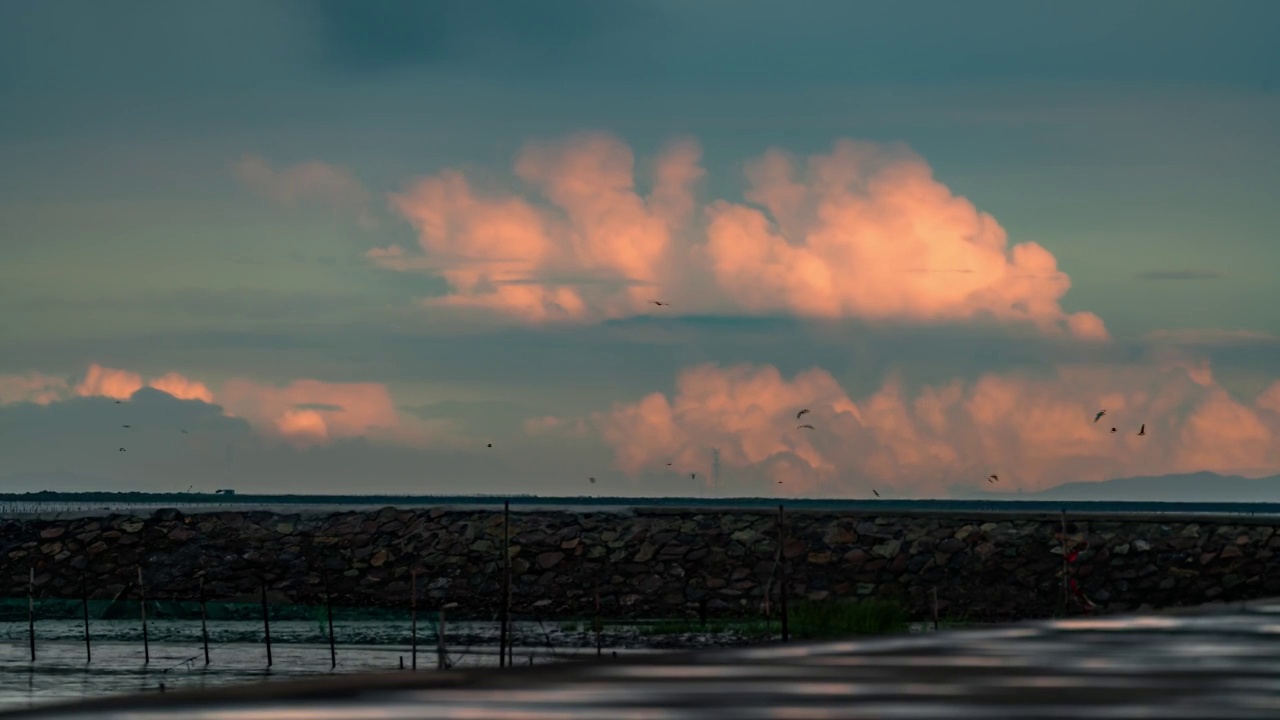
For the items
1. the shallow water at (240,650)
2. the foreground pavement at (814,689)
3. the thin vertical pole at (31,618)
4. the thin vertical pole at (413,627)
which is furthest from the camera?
the thin vertical pole at (31,618)

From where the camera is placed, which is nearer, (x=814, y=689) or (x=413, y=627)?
(x=814, y=689)

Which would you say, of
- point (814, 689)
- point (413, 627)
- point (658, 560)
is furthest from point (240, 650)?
point (814, 689)

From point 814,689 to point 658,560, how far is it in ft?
195

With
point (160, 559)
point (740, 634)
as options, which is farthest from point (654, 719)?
point (160, 559)

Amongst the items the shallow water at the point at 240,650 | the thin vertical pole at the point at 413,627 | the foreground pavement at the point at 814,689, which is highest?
the foreground pavement at the point at 814,689

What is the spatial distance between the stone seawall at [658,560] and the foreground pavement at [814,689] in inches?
1872

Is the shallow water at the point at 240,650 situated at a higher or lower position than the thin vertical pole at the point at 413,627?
lower

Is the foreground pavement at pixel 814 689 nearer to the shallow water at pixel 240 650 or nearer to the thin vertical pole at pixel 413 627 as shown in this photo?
the shallow water at pixel 240 650

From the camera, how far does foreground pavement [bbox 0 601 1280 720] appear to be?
33.4 feet

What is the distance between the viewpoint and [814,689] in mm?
11281

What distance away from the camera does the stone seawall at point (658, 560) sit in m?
63.0

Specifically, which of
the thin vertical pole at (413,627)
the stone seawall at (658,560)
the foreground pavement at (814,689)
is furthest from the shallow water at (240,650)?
the foreground pavement at (814,689)

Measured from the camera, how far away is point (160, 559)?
79.2m

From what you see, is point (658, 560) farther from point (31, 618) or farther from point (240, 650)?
point (31, 618)
